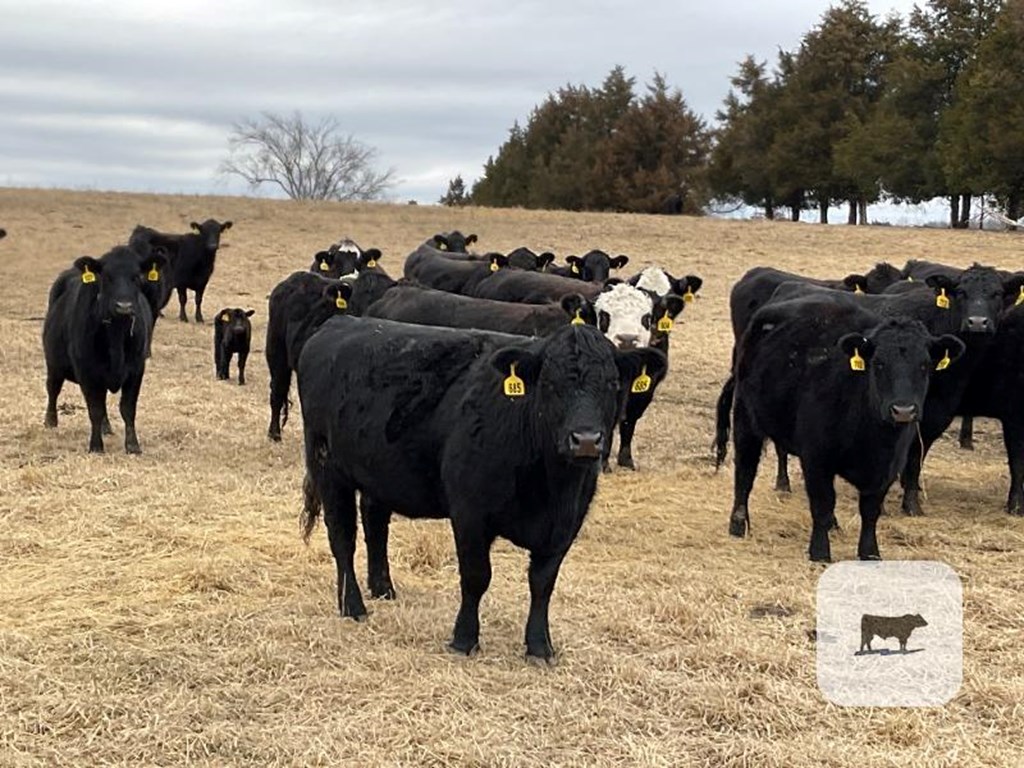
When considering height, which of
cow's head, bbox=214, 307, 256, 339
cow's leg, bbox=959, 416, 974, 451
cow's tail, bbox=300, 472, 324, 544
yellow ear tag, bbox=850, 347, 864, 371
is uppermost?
yellow ear tag, bbox=850, 347, 864, 371

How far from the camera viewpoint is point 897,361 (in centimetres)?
699

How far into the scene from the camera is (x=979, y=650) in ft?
18.7

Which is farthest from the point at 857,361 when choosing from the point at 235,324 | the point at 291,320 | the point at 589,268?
the point at 235,324

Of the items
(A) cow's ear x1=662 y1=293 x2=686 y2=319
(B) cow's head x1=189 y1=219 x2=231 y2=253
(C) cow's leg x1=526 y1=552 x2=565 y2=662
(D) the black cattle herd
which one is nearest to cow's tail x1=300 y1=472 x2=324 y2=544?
(D) the black cattle herd

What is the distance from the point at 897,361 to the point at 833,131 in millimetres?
42398

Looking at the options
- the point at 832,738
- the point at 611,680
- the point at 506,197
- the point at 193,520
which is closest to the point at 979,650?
the point at 832,738

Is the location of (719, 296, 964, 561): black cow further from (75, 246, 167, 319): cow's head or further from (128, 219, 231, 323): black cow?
(128, 219, 231, 323): black cow

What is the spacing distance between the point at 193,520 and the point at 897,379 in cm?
480

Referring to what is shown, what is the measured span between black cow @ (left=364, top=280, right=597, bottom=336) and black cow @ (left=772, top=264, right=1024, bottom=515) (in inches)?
83.6

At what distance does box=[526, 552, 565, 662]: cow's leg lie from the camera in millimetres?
5270

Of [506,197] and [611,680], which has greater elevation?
[506,197]

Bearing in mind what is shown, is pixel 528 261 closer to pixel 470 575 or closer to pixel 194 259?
pixel 194 259

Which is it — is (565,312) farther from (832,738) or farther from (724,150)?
(724,150)

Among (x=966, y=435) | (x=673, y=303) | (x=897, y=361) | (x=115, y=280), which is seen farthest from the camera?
(x=966, y=435)
